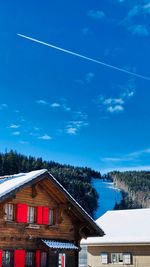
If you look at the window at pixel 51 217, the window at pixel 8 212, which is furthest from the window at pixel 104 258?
the window at pixel 8 212

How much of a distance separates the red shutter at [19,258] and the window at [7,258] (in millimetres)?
251

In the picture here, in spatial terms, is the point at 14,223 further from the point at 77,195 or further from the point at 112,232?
the point at 77,195

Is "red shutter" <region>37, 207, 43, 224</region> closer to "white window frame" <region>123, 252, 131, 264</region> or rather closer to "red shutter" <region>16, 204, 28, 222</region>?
"red shutter" <region>16, 204, 28, 222</region>

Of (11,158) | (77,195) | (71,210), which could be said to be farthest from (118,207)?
(71,210)

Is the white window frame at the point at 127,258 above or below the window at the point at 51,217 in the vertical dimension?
below

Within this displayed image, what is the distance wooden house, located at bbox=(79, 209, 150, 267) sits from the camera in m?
41.4

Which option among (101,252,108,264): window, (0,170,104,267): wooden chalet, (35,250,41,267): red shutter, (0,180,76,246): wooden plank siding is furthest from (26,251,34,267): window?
(101,252,108,264): window

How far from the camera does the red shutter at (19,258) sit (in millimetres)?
29578

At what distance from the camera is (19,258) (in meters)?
29.7

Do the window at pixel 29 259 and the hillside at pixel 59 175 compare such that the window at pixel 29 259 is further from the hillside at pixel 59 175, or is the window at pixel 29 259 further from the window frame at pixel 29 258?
the hillside at pixel 59 175

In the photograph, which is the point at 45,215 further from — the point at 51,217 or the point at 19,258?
the point at 19,258

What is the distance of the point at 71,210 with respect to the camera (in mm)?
33312

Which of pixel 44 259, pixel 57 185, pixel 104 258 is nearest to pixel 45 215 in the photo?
pixel 57 185

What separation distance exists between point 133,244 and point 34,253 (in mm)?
13091
